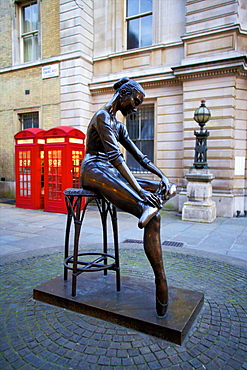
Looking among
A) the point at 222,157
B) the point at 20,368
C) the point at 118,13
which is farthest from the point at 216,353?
the point at 118,13

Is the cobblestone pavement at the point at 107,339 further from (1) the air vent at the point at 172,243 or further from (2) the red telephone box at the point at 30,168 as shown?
(2) the red telephone box at the point at 30,168

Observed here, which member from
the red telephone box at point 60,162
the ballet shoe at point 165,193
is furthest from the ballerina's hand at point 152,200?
the red telephone box at point 60,162

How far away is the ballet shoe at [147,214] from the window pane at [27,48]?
1328cm

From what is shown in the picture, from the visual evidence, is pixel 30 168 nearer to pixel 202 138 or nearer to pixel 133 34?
pixel 202 138

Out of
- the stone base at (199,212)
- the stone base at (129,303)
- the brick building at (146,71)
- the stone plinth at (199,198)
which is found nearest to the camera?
the stone base at (129,303)

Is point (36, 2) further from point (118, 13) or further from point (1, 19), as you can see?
point (118, 13)

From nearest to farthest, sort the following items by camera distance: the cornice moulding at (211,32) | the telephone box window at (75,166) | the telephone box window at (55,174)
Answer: the cornice moulding at (211,32) < the telephone box window at (55,174) < the telephone box window at (75,166)

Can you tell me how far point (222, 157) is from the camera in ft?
29.8

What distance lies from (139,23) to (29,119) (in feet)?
21.0

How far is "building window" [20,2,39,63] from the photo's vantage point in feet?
42.4

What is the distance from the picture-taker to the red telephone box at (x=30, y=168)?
10.1 m

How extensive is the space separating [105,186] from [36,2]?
44.5 ft

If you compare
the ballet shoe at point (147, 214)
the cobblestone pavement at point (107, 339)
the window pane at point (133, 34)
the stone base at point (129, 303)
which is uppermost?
A: the window pane at point (133, 34)

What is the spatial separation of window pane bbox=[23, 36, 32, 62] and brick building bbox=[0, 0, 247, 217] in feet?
0.15
